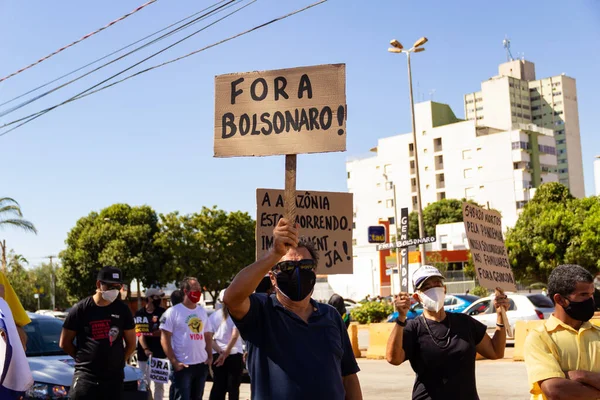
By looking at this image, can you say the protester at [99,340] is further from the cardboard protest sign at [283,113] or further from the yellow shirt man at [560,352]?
the yellow shirt man at [560,352]

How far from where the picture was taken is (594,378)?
3.95 meters

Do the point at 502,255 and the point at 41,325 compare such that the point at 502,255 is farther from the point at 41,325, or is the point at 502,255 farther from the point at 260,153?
the point at 41,325

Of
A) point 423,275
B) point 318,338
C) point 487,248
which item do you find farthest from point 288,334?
point 487,248

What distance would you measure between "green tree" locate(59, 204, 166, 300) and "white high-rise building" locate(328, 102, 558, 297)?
31435 millimetres

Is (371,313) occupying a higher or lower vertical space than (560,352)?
→ lower

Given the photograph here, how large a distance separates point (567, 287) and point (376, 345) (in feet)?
60.7

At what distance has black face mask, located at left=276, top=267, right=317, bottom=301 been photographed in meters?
4.13

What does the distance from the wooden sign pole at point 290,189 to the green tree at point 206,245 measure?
57768mm

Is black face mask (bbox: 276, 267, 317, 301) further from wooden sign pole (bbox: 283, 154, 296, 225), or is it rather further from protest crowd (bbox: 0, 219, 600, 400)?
wooden sign pole (bbox: 283, 154, 296, 225)

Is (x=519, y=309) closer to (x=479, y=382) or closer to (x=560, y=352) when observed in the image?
(x=479, y=382)

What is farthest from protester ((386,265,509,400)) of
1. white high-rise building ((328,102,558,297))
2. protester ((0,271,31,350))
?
white high-rise building ((328,102,558,297))

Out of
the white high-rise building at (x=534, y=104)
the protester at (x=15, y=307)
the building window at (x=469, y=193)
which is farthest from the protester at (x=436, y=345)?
the white high-rise building at (x=534, y=104)

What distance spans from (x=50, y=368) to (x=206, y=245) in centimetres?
5418

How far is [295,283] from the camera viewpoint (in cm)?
413
